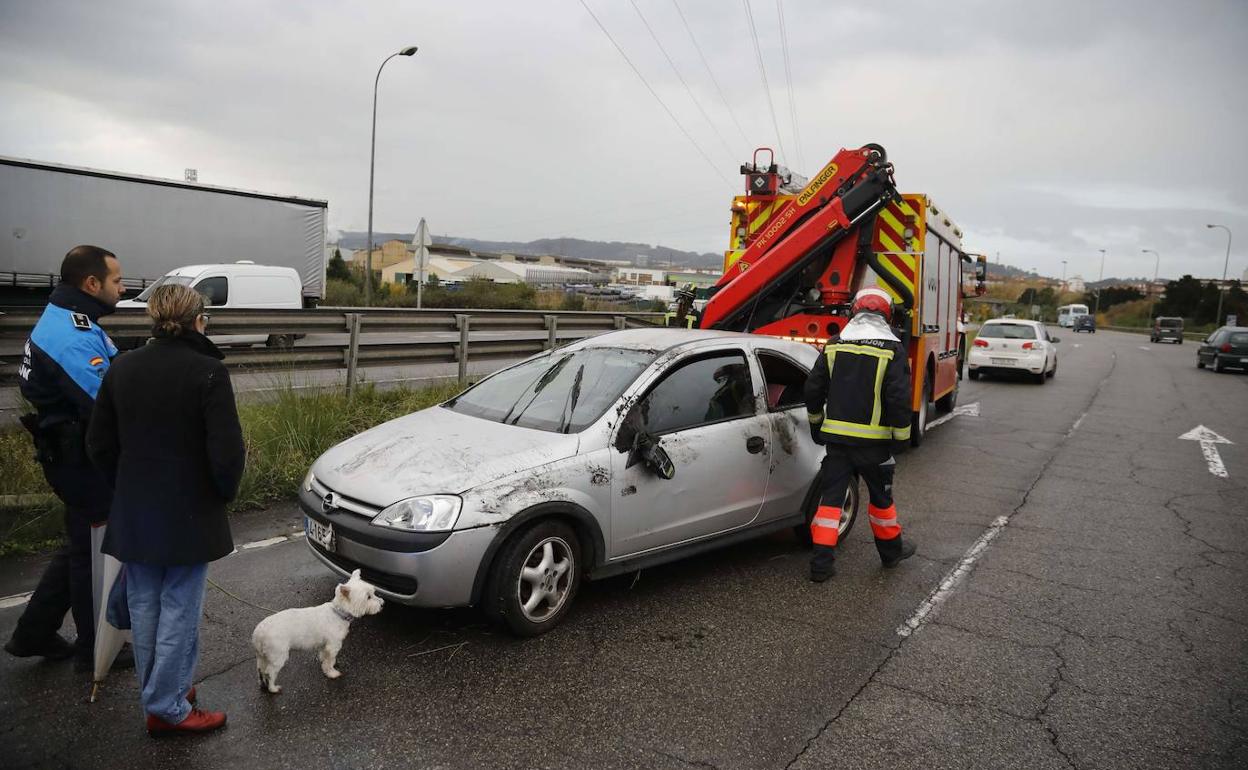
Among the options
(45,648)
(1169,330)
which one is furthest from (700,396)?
(1169,330)

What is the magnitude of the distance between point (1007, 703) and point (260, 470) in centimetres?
538

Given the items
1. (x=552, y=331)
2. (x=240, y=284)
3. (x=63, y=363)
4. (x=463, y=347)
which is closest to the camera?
(x=63, y=363)

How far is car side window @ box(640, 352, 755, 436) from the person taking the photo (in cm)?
459

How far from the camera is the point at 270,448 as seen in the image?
6.65 metres

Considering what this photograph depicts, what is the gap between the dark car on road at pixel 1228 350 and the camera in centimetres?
2322

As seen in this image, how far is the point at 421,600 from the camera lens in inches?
145

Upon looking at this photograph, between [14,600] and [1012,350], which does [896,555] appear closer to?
[14,600]

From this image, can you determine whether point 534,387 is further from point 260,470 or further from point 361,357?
point 361,357

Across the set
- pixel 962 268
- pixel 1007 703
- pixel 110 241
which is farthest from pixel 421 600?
pixel 110 241

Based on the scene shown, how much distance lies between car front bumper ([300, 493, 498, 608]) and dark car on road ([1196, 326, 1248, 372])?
88.6 ft

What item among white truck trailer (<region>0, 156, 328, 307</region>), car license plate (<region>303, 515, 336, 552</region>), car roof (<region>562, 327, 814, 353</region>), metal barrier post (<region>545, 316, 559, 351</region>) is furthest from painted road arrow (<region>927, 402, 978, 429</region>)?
white truck trailer (<region>0, 156, 328, 307</region>)

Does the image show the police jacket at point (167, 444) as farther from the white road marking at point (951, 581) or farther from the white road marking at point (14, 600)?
the white road marking at point (951, 581)

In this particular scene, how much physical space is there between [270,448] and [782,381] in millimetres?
4250

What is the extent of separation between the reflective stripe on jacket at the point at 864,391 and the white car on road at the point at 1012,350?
48.7ft
